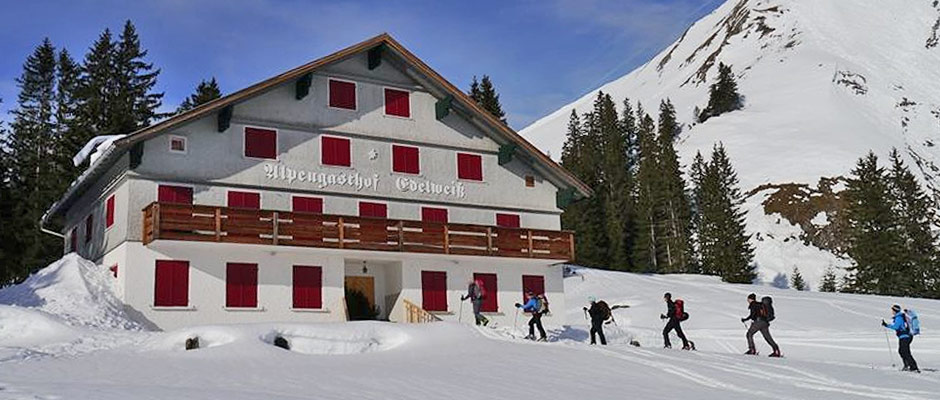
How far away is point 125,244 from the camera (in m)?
25.3

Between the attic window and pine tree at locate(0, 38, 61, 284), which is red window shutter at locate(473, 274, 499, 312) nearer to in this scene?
the attic window

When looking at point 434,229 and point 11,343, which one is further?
point 434,229

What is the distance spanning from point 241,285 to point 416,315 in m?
5.23

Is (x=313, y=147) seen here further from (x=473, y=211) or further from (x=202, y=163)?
(x=473, y=211)

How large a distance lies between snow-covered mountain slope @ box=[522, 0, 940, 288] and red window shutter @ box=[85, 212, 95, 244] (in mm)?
53135

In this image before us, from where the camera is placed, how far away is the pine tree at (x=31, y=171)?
42.5 meters

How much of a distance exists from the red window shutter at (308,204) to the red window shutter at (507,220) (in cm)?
648

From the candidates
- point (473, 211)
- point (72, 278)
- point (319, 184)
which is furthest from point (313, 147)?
point (72, 278)

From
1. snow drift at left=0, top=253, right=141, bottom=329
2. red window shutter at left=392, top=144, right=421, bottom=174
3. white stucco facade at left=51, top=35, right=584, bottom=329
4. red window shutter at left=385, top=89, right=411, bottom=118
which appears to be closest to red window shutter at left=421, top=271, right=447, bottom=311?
white stucco facade at left=51, top=35, right=584, bottom=329

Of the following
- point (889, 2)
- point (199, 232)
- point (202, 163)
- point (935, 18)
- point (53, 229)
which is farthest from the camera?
point (889, 2)

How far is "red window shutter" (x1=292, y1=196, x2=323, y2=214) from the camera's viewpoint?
92.8 ft

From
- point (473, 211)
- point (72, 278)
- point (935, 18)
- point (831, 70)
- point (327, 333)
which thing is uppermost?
point (935, 18)

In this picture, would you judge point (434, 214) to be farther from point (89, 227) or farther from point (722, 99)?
point (722, 99)

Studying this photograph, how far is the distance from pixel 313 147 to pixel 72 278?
7.93m
